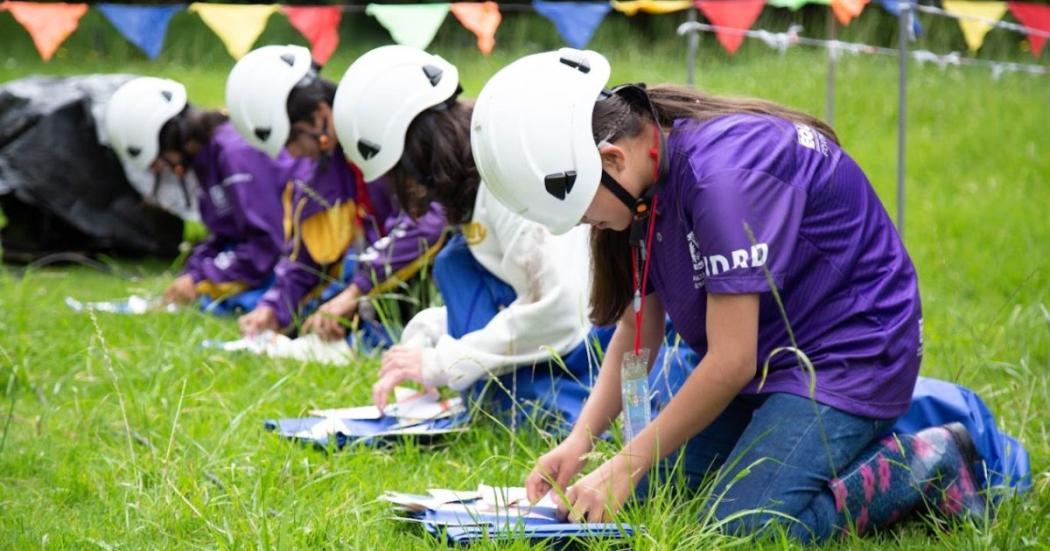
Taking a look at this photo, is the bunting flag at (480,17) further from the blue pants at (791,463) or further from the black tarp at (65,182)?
the blue pants at (791,463)

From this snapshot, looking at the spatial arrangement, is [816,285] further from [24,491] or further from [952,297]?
A: [952,297]

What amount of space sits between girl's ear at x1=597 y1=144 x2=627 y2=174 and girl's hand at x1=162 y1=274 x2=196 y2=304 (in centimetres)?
392

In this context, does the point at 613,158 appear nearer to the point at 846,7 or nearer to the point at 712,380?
the point at 712,380

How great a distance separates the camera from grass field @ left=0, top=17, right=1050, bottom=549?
2936 millimetres

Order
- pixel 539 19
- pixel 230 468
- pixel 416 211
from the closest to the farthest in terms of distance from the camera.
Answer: pixel 230 468 < pixel 416 211 < pixel 539 19

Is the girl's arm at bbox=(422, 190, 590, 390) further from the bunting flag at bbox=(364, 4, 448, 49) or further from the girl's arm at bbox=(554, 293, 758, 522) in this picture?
the bunting flag at bbox=(364, 4, 448, 49)

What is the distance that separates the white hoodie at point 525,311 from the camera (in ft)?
12.3

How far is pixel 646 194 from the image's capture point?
281cm

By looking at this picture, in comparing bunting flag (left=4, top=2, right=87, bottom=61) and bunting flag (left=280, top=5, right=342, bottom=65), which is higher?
bunting flag (left=280, top=5, right=342, bottom=65)

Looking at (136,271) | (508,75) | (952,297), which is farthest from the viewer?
(136,271)

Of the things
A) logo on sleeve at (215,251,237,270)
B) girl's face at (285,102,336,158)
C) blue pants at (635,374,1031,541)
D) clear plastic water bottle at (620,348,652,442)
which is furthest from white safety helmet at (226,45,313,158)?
blue pants at (635,374,1031,541)

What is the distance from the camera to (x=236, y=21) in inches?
260

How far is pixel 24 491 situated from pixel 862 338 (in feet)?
6.98

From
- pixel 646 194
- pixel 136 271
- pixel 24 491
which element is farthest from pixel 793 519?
pixel 136 271
